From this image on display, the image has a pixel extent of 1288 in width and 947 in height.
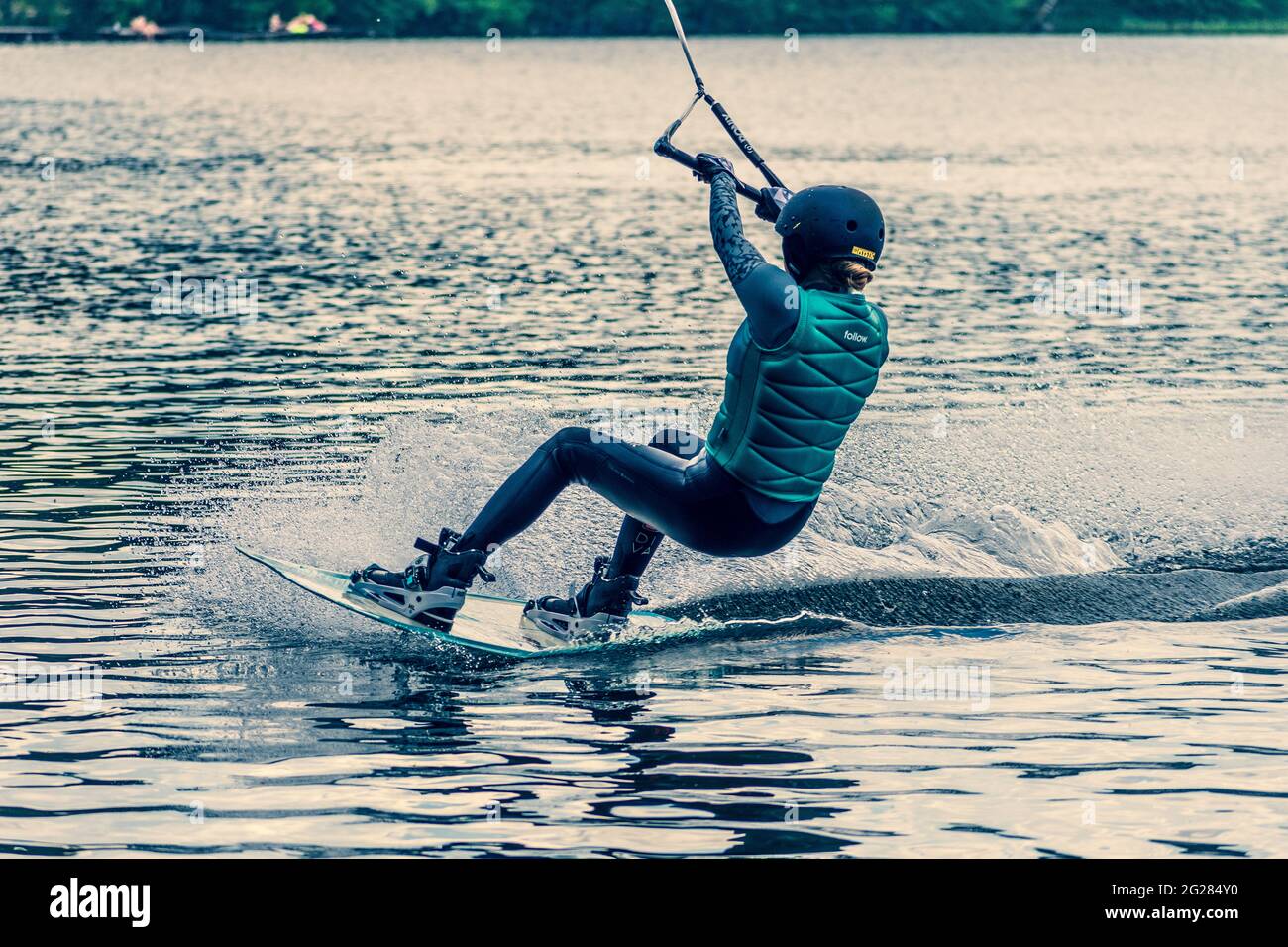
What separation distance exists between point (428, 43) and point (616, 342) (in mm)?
102743

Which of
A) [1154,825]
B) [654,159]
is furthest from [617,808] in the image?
[654,159]

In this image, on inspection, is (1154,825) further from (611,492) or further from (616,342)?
(616,342)

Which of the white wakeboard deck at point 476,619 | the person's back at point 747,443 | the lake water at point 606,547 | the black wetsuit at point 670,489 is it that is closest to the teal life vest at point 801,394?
the person's back at point 747,443

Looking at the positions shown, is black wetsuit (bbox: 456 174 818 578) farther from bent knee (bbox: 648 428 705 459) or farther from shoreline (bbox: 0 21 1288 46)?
shoreline (bbox: 0 21 1288 46)

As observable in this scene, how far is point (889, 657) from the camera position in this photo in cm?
1082

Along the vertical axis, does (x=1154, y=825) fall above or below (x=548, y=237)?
below

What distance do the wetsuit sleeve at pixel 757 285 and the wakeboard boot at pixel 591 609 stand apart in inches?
73.0

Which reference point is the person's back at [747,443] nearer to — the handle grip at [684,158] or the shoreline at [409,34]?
the handle grip at [684,158]

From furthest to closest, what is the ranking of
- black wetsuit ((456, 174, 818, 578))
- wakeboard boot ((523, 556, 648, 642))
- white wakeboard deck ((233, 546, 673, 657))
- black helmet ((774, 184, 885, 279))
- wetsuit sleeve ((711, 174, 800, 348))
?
wakeboard boot ((523, 556, 648, 642)) < white wakeboard deck ((233, 546, 673, 657)) < black wetsuit ((456, 174, 818, 578)) < black helmet ((774, 184, 885, 279)) < wetsuit sleeve ((711, 174, 800, 348))

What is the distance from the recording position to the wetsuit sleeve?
9.28m

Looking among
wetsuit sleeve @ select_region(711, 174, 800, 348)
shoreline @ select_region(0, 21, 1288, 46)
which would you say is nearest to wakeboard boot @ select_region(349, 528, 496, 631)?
wetsuit sleeve @ select_region(711, 174, 800, 348)

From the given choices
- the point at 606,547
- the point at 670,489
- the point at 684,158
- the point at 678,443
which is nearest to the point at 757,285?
the point at 684,158

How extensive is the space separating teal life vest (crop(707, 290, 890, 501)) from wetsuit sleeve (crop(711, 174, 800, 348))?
90 mm

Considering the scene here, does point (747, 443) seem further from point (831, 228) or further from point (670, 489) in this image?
point (831, 228)
